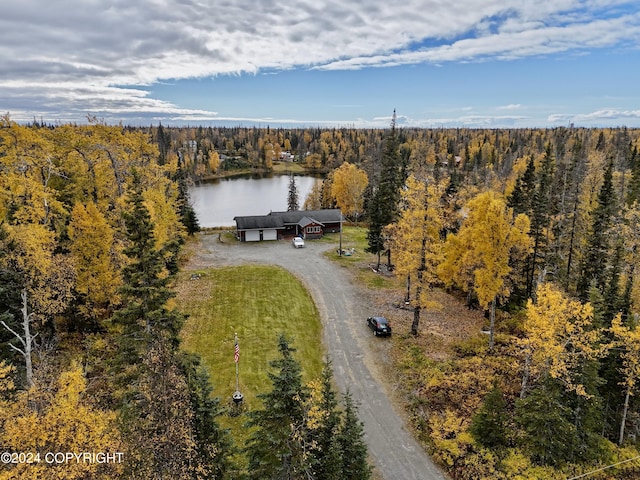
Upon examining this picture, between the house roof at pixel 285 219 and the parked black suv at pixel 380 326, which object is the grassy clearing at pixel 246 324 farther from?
the house roof at pixel 285 219

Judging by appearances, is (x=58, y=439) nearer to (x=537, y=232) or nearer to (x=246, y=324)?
(x=246, y=324)

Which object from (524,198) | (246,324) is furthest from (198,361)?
(524,198)

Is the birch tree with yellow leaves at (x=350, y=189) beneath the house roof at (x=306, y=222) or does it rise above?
above

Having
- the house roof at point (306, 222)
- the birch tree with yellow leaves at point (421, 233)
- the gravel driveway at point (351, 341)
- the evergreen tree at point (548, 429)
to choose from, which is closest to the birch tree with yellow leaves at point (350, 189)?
the house roof at point (306, 222)

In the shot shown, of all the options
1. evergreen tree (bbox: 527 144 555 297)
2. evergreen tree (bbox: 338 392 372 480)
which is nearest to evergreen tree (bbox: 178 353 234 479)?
evergreen tree (bbox: 338 392 372 480)

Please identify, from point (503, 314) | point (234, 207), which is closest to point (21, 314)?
point (503, 314)
